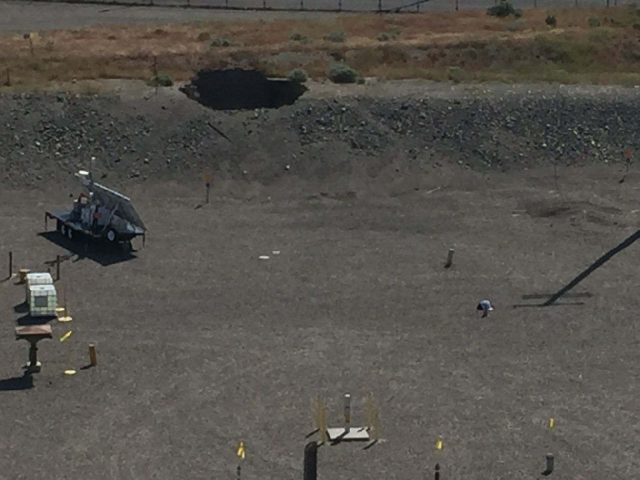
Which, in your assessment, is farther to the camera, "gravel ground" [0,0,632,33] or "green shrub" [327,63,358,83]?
"gravel ground" [0,0,632,33]

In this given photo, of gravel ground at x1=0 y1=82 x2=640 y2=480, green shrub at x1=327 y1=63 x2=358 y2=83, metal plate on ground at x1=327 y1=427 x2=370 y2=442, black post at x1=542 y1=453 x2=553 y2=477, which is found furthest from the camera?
green shrub at x1=327 y1=63 x2=358 y2=83

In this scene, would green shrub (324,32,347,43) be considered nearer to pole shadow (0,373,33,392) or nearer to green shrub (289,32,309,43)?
green shrub (289,32,309,43)

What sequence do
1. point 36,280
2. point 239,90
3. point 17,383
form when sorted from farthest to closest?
point 239,90 → point 36,280 → point 17,383

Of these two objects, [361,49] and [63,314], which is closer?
[63,314]

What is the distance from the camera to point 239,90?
5781cm

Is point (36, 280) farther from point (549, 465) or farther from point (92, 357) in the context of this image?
point (549, 465)

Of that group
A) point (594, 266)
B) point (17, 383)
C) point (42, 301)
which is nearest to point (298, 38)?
point (594, 266)

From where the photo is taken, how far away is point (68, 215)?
146 ft

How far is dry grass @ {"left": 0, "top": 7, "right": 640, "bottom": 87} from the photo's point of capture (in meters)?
60.7

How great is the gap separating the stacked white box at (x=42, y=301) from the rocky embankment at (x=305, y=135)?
45.9ft

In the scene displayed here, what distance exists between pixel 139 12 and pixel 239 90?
61.4 feet

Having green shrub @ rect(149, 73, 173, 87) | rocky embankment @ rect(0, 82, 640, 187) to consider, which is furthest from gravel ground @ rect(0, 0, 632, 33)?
rocky embankment @ rect(0, 82, 640, 187)

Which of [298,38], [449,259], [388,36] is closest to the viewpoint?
[449,259]

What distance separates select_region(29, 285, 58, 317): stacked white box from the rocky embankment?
1398cm
